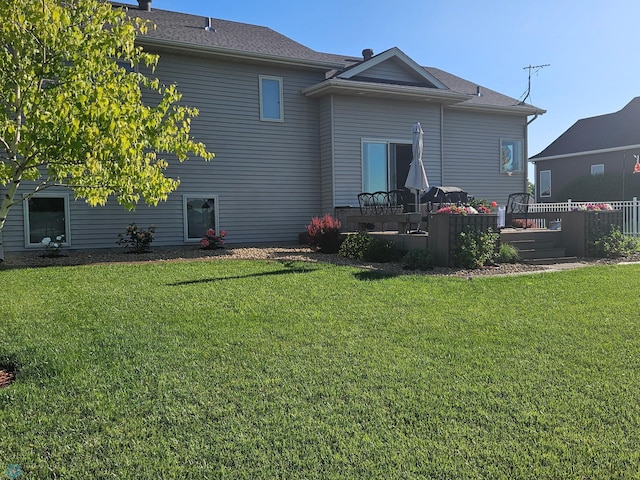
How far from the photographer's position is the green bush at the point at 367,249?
33.5 ft

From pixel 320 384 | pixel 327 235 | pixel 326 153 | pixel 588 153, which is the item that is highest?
pixel 588 153

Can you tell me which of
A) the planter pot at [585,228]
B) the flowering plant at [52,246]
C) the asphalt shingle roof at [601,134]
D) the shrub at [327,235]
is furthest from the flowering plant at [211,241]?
the asphalt shingle roof at [601,134]

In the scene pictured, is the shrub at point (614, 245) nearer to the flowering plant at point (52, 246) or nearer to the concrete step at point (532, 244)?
the concrete step at point (532, 244)

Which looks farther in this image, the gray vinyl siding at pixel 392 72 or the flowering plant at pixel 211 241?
the gray vinyl siding at pixel 392 72

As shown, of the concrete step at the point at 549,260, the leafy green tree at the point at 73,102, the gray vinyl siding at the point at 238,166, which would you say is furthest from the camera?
the gray vinyl siding at the point at 238,166

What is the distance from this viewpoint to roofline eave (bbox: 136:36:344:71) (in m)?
12.4

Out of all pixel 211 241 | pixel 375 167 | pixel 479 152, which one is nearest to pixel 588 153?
pixel 479 152

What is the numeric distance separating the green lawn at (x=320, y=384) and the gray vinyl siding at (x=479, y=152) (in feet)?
35.9

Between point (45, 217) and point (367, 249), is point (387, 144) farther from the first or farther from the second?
point (45, 217)

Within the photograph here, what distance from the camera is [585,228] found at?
1091 centimetres

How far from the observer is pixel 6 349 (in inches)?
180

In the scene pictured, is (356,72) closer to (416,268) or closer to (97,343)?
(416,268)

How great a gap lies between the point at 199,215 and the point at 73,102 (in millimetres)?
9218

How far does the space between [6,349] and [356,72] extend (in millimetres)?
11868
